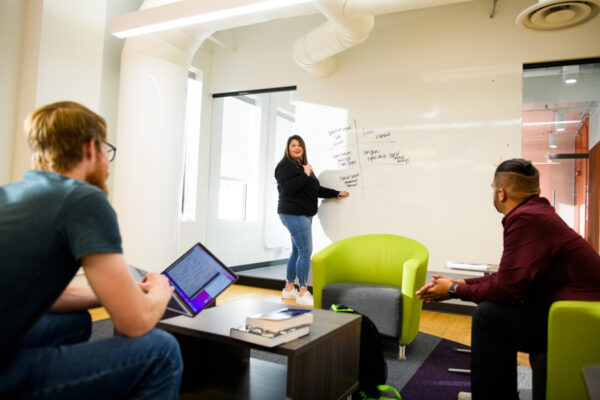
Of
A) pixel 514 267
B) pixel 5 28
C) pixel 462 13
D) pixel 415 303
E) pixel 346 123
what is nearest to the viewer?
pixel 514 267

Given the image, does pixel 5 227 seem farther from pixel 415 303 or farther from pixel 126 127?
pixel 126 127

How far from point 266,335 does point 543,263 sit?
3.56 ft

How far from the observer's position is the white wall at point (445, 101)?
155 inches

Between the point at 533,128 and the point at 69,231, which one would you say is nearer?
the point at 69,231

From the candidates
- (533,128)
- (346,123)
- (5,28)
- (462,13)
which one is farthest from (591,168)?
(5,28)

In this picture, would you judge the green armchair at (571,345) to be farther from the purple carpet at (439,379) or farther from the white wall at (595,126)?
the white wall at (595,126)

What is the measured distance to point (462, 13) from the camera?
165 inches

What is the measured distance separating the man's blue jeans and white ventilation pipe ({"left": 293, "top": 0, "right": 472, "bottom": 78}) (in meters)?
2.89

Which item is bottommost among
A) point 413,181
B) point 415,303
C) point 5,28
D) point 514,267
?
point 415,303

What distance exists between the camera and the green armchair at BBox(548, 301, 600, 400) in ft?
5.01

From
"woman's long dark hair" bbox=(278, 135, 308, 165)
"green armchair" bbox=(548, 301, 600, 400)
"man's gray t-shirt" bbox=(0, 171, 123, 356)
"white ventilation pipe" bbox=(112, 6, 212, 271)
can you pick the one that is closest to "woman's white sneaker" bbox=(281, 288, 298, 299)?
"white ventilation pipe" bbox=(112, 6, 212, 271)

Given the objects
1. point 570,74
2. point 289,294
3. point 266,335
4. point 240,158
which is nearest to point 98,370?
point 266,335

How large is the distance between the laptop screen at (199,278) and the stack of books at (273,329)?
16cm

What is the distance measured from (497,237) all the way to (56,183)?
12.4ft
